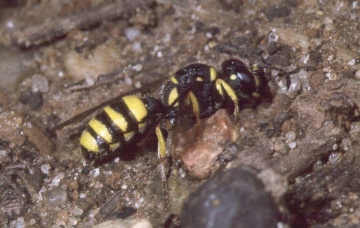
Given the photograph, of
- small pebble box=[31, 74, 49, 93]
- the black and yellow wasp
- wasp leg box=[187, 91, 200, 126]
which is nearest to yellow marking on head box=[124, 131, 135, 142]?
the black and yellow wasp

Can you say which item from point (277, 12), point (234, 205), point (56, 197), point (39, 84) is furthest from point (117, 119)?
point (277, 12)

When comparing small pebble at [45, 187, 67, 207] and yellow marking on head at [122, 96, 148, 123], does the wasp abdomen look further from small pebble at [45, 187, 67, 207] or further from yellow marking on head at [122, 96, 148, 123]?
small pebble at [45, 187, 67, 207]

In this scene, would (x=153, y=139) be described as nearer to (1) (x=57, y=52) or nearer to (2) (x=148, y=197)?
(2) (x=148, y=197)

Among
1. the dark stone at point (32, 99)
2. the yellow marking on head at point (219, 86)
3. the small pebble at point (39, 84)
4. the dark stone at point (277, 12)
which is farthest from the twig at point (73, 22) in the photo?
the yellow marking on head at point (219, 86)

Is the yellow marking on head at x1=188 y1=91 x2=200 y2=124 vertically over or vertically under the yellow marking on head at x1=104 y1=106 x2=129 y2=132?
under

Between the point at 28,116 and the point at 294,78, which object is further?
the point at 28,116

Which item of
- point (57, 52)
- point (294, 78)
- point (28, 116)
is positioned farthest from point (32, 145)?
point (294, 78)

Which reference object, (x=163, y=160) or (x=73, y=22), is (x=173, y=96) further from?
(x=73, y=22)
